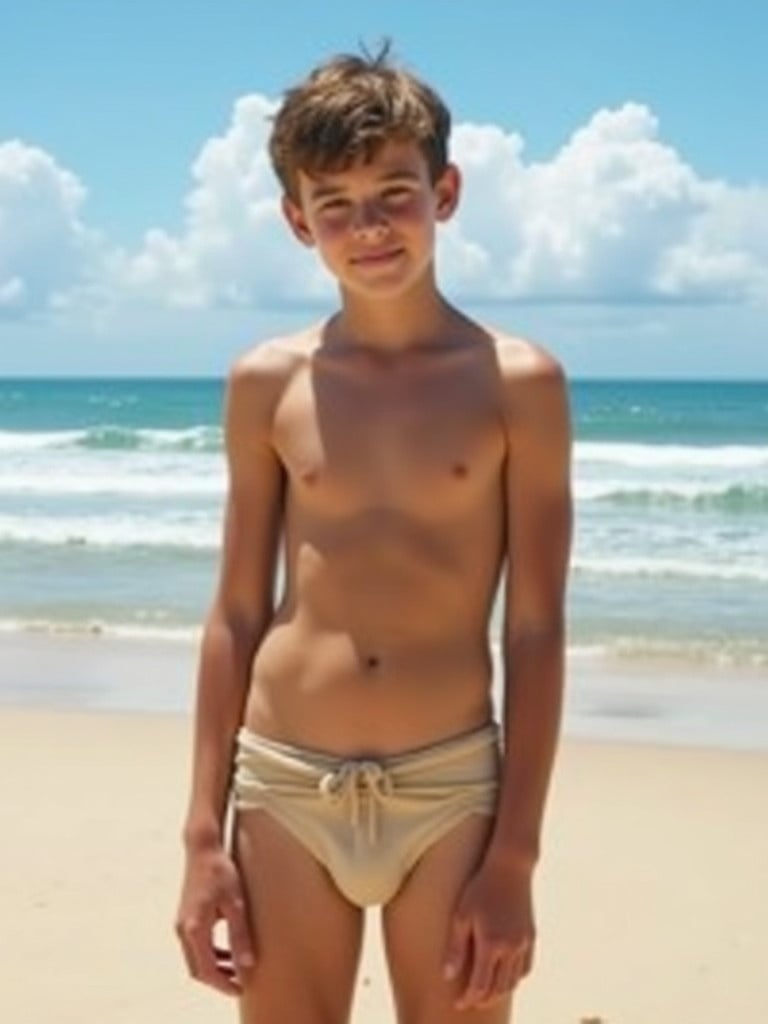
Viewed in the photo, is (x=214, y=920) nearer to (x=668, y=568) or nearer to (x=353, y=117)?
(x=353, y=117)

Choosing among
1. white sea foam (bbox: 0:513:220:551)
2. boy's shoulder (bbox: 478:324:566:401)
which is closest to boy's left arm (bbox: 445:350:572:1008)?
boy's shoulder (bbox: 478:324:566:401)

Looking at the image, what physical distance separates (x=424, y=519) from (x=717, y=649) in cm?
891

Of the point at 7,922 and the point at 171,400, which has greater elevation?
the point at 171,400

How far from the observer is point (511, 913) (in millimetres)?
2529

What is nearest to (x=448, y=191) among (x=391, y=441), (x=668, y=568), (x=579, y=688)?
(x=391, y=441)

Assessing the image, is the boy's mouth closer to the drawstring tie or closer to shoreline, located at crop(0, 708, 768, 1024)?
the drawstring tie

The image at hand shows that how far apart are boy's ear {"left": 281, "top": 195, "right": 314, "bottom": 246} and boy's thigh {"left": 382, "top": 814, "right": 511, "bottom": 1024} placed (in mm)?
903

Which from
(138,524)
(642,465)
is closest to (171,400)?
(642,465)

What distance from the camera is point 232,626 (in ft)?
9.18

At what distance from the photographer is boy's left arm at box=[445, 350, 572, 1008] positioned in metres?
2.55

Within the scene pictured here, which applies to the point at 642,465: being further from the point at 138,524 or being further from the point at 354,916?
the point at 354,916

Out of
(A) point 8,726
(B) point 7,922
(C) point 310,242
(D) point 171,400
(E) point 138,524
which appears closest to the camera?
(C) point 310,242

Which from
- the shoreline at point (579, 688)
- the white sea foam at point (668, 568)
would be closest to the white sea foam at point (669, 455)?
the white sea foam at point (668, 568)

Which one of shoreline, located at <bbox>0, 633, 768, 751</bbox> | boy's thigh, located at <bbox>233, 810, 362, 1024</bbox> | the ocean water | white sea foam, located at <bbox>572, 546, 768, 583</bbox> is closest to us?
boy's thigh, located at <bbox>233, 810, 362, 1024</bbox>
